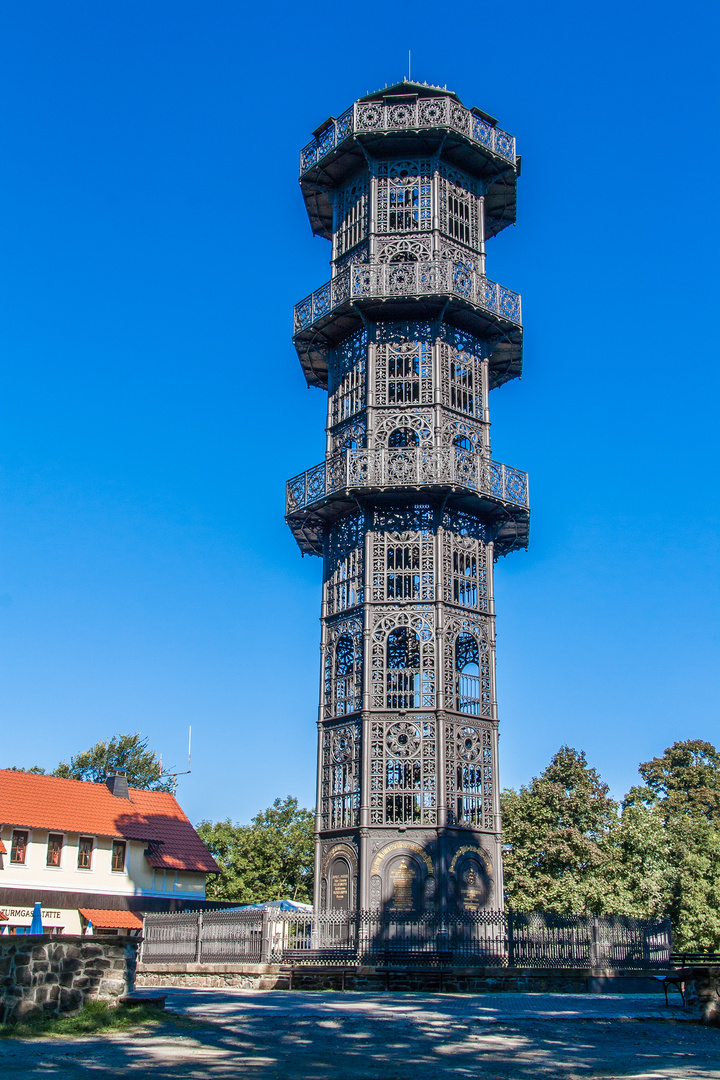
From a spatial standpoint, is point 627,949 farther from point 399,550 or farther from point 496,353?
point 496,353

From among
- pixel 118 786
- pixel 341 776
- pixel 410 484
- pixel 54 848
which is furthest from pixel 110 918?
pixel 410 484

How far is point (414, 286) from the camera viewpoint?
29062 mm

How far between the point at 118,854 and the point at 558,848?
1678cm

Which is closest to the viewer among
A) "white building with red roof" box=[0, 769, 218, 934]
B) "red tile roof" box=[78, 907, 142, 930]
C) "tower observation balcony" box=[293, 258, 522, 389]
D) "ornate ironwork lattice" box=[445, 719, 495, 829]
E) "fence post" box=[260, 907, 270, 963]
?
"fence post" box=[260, 907, 270, 963]

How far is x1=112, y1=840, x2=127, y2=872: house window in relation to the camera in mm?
38531

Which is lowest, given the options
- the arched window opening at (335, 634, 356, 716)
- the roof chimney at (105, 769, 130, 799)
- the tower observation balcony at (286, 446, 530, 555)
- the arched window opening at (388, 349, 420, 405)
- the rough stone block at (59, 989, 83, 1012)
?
the rough stone block at (59, 989, 83, 1012)

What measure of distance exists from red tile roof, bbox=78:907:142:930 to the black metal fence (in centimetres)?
1207

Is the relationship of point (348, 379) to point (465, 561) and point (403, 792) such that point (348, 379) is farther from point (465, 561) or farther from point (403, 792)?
point (403, 792)

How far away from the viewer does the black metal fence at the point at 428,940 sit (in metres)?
23.0

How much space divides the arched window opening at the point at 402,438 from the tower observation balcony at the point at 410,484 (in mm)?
1046

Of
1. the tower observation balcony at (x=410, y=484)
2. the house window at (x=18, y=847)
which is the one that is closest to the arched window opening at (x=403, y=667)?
the tower observation balcony at (x=410, y=484)

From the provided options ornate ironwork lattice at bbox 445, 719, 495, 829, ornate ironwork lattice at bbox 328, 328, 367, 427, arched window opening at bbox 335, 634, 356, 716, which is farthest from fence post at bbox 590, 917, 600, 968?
ornate ironwork lattice at bbox 328, 328, 367, 427

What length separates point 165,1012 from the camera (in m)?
13.5

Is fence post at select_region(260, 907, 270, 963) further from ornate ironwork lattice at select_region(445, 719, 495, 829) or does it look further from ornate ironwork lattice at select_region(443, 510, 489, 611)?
ornate ironwork lattice at select_region(443, 510, 489, 611)
